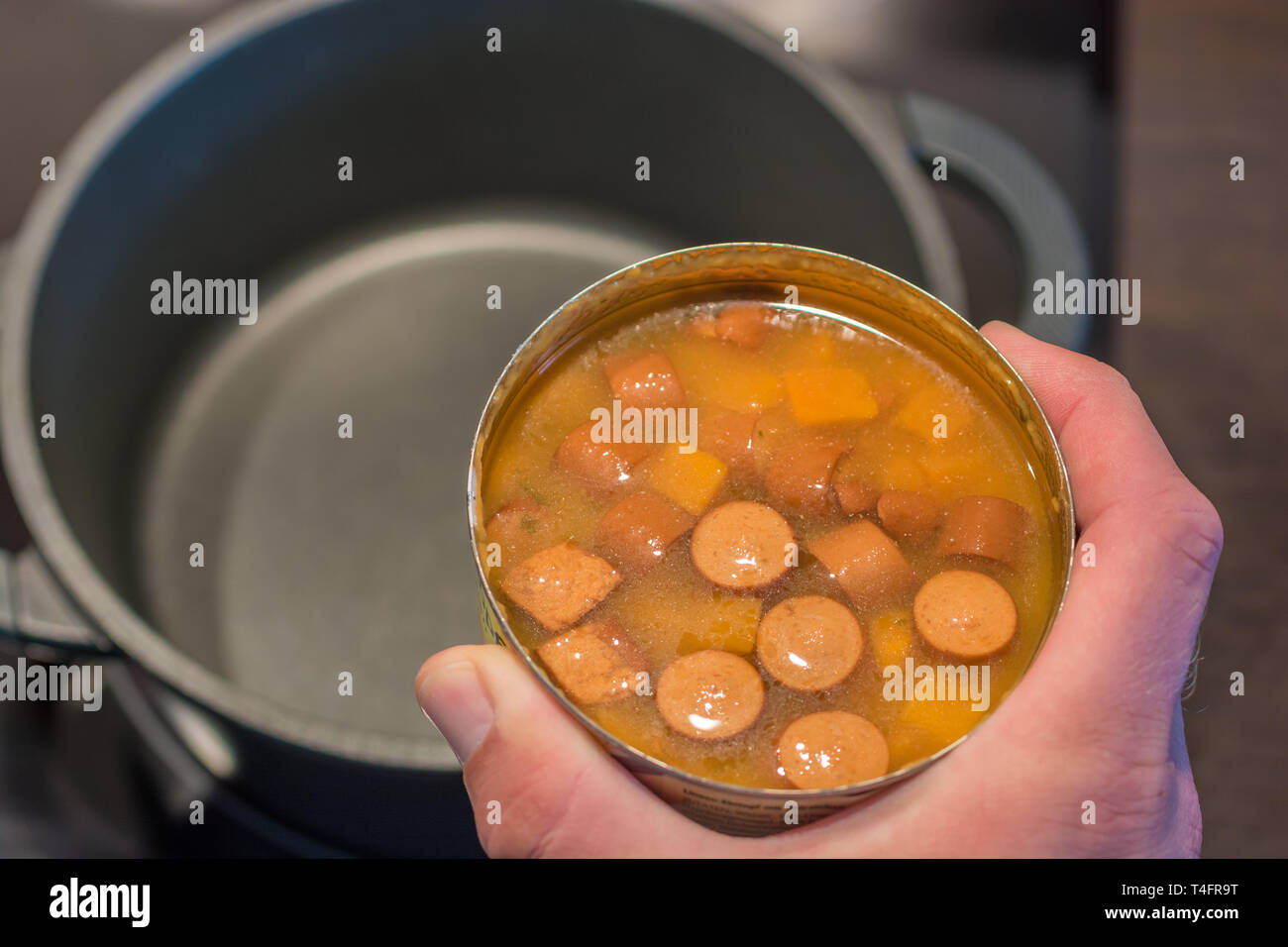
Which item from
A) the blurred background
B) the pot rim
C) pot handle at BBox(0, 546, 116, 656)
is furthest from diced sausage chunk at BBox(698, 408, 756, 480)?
the blurred background

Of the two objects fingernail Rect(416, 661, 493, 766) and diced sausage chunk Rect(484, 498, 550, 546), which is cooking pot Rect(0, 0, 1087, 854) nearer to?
fingernail Rect(416, 661, 493, 766)

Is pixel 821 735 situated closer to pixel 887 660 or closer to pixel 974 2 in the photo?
pixel 887 660

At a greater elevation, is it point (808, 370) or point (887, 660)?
point (808, 370)

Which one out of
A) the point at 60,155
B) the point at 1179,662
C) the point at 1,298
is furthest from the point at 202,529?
the point at 1179,662

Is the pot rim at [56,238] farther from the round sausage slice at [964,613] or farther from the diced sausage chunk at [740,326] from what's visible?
the round sausage slice at [964,613]

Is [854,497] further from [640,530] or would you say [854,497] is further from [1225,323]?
[1225,323]

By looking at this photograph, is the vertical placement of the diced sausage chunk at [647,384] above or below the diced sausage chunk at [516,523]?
above

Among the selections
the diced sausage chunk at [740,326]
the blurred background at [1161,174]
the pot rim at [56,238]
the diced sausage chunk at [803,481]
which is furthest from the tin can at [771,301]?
→ the blurred background at [1161,174]

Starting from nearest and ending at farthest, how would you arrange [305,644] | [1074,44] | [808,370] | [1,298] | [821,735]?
[821,735], [808,370], [1,298], [305,644], [1074,44]
